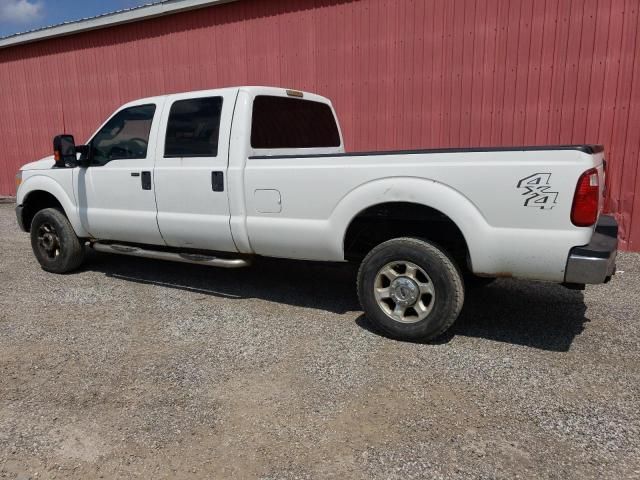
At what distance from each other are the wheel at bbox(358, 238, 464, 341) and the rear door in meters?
1.41

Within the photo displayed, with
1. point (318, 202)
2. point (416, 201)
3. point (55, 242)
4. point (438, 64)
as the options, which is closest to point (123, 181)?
point (55, 242)

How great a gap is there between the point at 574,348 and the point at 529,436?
4.62 ft

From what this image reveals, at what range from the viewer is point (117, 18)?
1064 centimetres

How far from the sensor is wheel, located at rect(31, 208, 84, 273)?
6037 mm

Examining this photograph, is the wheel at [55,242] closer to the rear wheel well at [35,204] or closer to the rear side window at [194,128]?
the rear wheel well at [35,204]

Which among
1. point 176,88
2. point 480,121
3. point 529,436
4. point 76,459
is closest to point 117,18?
point 176,88

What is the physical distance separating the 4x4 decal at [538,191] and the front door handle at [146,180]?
3401 millimetres

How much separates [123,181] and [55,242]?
57.8 inches

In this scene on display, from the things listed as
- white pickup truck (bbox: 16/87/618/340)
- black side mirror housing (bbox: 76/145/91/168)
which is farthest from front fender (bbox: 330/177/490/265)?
black side mirror housing (bbox: 76/145/91/168)

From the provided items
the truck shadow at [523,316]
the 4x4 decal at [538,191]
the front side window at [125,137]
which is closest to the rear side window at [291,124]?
the front side window at [125,137]

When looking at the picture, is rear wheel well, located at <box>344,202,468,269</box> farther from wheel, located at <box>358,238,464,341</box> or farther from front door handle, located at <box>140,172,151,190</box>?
front door handle, located at <box>140,172,151,190</box>

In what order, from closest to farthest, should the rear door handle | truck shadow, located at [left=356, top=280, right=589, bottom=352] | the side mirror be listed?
truck shadow, located at [left=356, top=280, right=589, bottom=352] < the rear door handle < the side mirror

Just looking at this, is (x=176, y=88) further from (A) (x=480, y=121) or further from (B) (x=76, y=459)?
(B) (x=76, y=459)

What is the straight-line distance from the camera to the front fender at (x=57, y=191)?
5.91m
